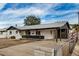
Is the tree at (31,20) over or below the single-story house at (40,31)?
over

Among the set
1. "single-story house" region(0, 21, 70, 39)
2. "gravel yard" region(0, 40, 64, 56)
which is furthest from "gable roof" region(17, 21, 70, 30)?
"gravel yard" region(0, 40, 64, 56)

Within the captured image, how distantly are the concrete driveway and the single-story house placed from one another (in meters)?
0.07

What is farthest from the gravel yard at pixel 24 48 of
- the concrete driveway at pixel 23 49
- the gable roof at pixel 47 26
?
the gable roof at pixel 47 26

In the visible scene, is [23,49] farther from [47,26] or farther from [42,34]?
[47,26]

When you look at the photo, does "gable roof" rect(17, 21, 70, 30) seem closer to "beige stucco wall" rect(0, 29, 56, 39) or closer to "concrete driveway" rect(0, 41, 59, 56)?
"beige stucco wall" rect(0, 29, 56, 39)

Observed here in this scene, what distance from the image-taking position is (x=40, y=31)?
8.44ft

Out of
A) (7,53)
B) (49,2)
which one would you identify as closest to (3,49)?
(7,53)

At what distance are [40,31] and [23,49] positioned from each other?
11.0 inches

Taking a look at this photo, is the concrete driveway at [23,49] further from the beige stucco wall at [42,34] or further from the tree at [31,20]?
the tree at [31,20]

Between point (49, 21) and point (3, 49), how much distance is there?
608 mm

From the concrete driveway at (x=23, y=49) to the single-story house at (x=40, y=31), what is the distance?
72 millimetres

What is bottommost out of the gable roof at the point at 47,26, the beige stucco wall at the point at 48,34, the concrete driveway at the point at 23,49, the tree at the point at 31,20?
the concrete driveway at the point at 23,49

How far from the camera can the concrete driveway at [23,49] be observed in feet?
8.33

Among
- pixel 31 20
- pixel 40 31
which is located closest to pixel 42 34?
pixel 40 31
